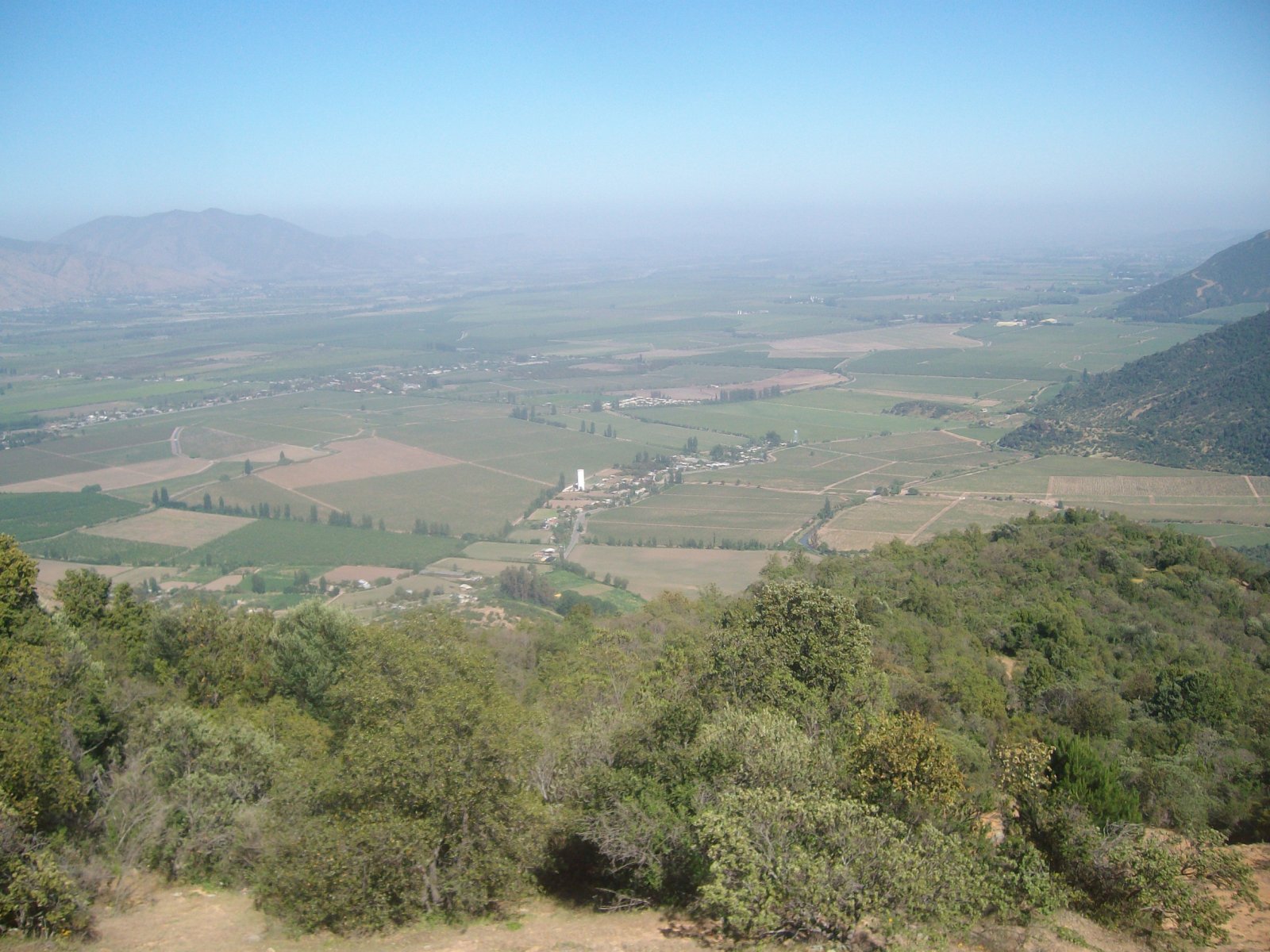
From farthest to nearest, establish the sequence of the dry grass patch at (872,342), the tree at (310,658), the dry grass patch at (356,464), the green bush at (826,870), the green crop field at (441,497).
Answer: the dry grass patch at (872,342)
the dry grass patch at (356,464)
the green crop field at (441,497)
the tree at (310,658)
the green bush at (826,870)

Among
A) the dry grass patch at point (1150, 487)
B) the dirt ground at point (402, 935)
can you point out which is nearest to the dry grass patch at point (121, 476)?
the dirt ground at point (402, 935)

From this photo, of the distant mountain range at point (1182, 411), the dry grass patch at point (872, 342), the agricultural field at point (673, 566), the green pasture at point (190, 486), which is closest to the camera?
the agricultural field at point (673, 566)

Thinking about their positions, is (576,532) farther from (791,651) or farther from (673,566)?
(791,651)

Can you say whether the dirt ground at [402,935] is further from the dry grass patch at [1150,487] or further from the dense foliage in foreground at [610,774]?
the dry grass patch at [1150,487]

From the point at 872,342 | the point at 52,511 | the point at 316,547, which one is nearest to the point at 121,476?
the point at 52,511

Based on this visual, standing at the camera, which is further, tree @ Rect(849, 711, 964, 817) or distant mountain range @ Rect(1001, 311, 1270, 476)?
distant mountain range @ Rect(1001, 311, 1270, 476)

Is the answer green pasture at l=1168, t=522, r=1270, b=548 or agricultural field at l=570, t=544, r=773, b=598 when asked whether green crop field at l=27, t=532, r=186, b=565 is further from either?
green pasture at l=1168, t=522, r=1270, b=548

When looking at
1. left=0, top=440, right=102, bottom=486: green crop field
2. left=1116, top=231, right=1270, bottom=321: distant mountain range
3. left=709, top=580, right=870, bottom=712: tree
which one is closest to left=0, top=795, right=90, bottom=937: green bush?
left=709, top=580, right=870, bottom=712: tree

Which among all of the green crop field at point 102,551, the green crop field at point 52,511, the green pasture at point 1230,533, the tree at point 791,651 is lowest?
the green pasture at point 1230,533
